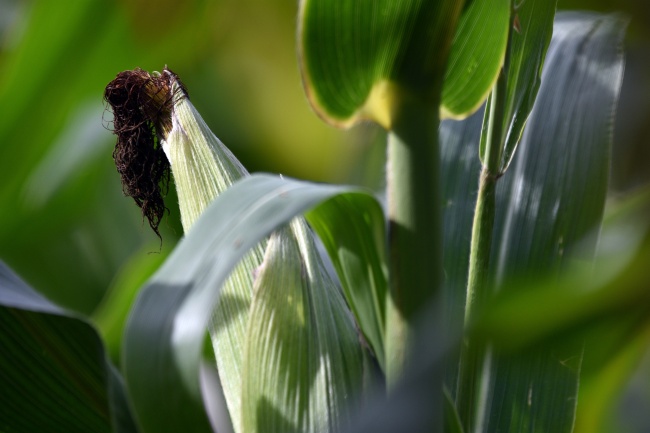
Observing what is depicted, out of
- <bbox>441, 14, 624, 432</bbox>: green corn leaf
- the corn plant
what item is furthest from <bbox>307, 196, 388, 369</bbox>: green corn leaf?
<bbox>441, 14, 624, 432</bbox>: green corn leaf

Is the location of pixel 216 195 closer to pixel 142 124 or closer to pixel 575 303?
pixel 142 124

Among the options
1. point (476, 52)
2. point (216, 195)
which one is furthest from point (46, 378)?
point (476, 52)

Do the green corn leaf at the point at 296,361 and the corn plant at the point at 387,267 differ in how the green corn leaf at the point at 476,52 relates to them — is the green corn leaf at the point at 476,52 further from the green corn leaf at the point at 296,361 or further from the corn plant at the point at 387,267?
the green corn leaf at the point at 296,361

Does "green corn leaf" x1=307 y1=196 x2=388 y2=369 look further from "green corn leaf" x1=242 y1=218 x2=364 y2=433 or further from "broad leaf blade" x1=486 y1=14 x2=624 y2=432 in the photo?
"broad leaf blade" x1=486 y1=14 x2=624 y2=432

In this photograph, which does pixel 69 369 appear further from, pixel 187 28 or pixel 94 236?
pixel 94 236

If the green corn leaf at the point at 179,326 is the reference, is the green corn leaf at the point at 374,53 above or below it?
above

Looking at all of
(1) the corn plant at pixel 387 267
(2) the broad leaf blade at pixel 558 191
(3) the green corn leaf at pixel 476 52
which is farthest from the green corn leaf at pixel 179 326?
(2) the broad leaf blade at pixel 558 191

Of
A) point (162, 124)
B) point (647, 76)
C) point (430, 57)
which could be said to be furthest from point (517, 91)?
point (647, 76)
